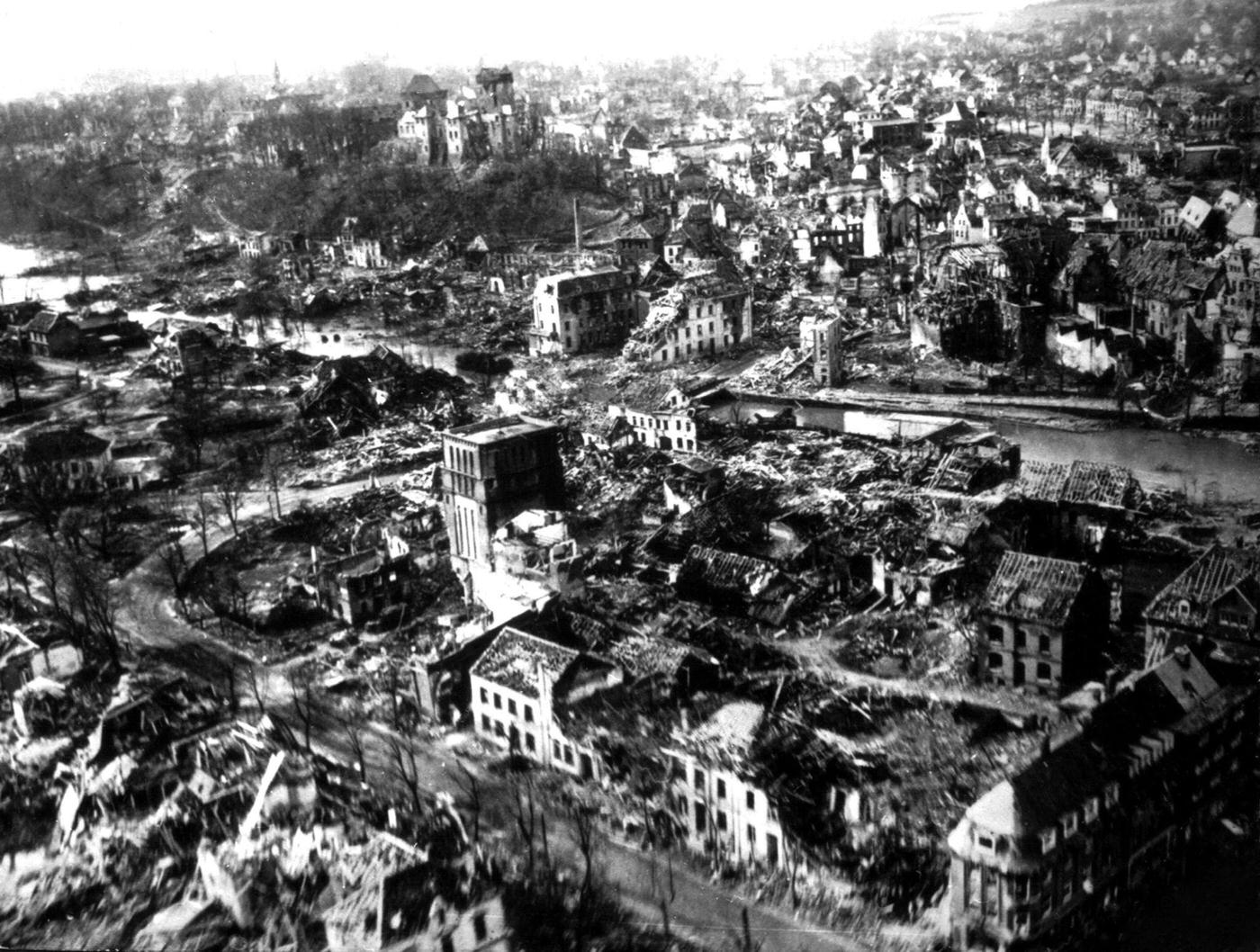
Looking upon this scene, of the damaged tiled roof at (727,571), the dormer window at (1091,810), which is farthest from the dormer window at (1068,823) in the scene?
the damaged tiled roof at (727,571)

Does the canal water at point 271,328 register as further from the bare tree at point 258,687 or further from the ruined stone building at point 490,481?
the bare tree at point 258,687

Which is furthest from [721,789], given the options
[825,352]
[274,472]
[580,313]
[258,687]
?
[580,313]

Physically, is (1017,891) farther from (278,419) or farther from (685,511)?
(278,419)

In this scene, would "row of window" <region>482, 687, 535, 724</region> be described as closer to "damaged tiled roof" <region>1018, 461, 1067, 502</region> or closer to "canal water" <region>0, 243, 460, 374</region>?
"damaged tiled roof" <region>1018, 461, 1067, 502</region>

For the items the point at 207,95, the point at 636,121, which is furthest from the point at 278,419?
the point at 636,121

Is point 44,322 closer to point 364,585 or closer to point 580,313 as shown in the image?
point 580,313
